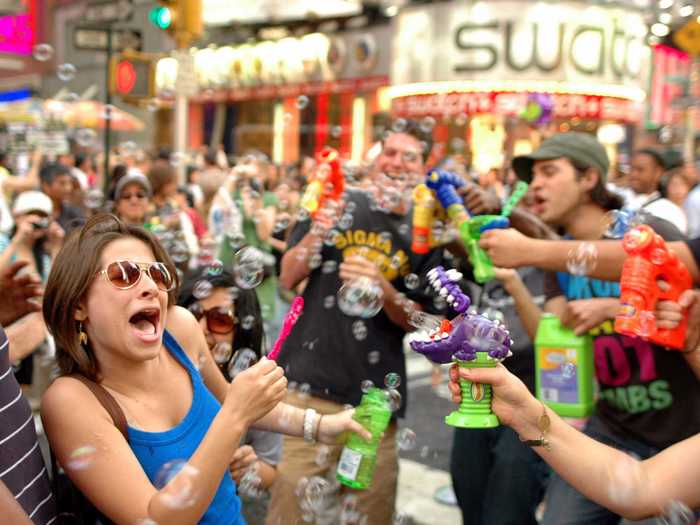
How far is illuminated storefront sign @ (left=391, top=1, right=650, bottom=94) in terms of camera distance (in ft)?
61.0

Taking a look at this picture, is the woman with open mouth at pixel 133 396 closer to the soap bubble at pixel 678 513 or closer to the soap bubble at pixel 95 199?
the soap bubble at pixel 678 513

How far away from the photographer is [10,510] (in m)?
1.51

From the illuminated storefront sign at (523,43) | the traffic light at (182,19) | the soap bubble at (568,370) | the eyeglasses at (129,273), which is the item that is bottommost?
the soap bubble at (568,370)

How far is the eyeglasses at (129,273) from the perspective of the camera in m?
1.89

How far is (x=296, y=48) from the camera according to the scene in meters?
22.5

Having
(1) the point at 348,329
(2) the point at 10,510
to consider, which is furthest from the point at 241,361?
(2) the point at 10,510

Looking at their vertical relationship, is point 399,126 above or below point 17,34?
below

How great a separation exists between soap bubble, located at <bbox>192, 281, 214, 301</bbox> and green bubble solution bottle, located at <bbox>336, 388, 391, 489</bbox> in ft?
2.27

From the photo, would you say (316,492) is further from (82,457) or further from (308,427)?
(82,457)

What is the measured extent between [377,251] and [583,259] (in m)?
0.86

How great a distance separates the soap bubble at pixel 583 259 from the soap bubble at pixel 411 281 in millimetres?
662

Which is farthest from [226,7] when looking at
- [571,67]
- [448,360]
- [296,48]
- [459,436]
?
[448,360]

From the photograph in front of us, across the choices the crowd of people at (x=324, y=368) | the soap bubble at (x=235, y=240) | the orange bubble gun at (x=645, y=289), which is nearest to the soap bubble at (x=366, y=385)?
the crowd of people at (x=324, y=368)

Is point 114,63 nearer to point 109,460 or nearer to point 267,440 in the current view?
point 267,440
